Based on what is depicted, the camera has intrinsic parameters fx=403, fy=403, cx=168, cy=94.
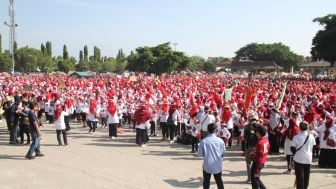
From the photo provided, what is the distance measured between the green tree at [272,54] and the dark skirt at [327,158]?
107 m

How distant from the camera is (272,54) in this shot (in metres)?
115

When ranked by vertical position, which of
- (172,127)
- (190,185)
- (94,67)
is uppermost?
(94,67)

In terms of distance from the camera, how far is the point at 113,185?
9109 mm

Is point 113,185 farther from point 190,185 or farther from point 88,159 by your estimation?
point 88,159

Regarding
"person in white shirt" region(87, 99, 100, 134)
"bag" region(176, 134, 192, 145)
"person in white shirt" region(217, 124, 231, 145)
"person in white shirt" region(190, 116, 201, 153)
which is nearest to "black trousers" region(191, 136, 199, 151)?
"person in white shirt" region(190, 116, 201, 153)

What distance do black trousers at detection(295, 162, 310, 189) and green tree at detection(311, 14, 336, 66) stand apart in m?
55.3

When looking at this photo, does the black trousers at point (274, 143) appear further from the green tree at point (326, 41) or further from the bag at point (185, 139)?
the green tree at point (326, 41)

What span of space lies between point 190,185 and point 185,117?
21.1 feet

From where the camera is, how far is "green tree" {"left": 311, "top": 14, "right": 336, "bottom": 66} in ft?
194

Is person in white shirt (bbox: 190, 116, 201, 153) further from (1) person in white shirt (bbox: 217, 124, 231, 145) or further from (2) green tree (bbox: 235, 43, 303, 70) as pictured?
(2) green tree (bbox: 235, 43, 303, 70)

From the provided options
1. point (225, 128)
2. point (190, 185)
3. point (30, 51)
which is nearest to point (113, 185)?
point (190, 185)

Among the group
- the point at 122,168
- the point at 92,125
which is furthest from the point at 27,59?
the point at 122,168

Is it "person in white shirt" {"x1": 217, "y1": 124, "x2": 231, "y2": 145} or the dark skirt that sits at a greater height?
"person in white shirt" {"x1": 217, "y1": 124, "x2": 231, "y2": 145}

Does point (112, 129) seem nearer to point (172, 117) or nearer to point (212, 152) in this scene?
point (172, 117)
